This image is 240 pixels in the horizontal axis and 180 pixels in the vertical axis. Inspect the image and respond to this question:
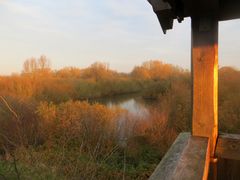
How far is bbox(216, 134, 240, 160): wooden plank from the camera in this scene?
3.88 ft

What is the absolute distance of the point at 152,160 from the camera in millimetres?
7734

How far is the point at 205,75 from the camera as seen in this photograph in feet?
3.55

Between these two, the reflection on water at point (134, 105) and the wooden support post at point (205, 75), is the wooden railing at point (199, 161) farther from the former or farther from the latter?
the reflection on water at point (134, 105)

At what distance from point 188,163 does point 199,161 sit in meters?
0.04

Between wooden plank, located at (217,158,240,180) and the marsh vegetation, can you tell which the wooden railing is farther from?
the marsh vegetation

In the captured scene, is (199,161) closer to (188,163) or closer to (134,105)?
(188,163)

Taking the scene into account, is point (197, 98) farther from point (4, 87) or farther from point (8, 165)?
point (4, 87)

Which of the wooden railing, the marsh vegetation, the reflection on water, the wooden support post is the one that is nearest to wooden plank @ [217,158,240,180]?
the wooden railing

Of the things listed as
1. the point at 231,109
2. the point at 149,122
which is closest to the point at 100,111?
the point at 149,122

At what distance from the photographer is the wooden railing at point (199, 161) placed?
0.81 meters

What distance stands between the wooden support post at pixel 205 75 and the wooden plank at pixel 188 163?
71 millimetres

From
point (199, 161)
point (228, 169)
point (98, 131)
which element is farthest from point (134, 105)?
point (199, 161)

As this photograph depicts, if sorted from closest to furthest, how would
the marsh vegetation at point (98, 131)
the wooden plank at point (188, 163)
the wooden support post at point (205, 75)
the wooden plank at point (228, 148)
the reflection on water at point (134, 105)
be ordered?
1. the wooden plank at point (188, 163)
2. the wooden support post at point (205, 75)
3. the wooden plank at point (228, 148)
4. the marsh vegetation at point (98, 131)
5. the reflection on water at point (134, 105)

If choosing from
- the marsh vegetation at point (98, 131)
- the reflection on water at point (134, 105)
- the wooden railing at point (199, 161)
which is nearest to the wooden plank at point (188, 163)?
the wooden railing at point (199, 161)
